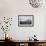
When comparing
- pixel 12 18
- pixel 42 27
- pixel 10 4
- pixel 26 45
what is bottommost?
pixel 26 45

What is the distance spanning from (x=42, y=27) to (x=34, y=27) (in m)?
0.30

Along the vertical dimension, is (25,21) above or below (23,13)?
below

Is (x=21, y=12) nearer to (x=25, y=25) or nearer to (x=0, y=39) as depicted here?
(x=25, y=25)

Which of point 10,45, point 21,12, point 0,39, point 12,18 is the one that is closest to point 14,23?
point 12,18

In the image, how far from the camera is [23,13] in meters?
4.74

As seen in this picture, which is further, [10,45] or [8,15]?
[8,15]

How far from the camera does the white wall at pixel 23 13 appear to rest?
4707 millimetres

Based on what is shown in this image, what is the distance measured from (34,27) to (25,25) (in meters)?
0.34

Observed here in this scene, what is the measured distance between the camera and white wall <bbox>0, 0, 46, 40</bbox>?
→ 15.4 feet

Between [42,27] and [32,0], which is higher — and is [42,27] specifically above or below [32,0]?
below

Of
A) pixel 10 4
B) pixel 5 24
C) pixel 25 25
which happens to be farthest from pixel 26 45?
pixel 10 4

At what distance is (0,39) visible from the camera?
4590 millimetres

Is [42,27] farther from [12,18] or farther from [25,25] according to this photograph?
[12,18]

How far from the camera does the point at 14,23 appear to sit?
4.72 m
